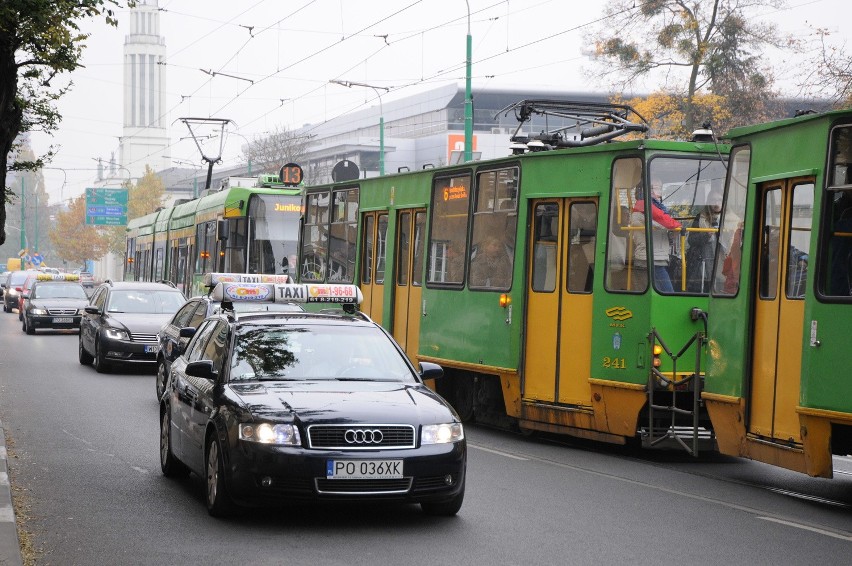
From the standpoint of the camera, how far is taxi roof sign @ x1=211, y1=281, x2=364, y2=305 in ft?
41.9

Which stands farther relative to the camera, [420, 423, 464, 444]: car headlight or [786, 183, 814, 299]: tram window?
Answer: [786, 183, 814, 299]: tram window

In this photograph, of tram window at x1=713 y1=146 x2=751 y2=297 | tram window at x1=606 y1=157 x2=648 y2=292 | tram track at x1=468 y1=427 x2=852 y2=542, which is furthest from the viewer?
tram window at x1=606 y1=157 x2=648 y2=292

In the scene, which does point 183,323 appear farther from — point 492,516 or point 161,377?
point 492,516

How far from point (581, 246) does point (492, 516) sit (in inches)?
202

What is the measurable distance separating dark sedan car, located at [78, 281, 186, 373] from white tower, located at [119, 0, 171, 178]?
461ft

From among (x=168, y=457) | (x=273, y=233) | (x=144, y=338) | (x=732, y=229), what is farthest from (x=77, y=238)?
(x=732, y=229)

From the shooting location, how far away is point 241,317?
34.9 ft

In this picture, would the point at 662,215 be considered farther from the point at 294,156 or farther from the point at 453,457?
the point at 294,156

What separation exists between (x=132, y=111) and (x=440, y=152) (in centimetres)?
9147

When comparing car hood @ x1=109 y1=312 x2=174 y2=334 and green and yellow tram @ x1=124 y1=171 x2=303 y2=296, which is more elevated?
green and yellow tram @ x1=124 y1=171 x2=303 y2=296

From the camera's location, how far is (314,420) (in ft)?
A: 29.0

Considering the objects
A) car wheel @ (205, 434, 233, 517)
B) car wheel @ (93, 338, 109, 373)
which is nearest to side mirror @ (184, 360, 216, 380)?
car wheel @ (205, 434, 233, 517)

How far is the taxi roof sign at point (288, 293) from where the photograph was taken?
12.8m

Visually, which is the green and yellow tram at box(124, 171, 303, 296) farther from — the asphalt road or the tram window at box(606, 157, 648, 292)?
Result: the asphalt road
